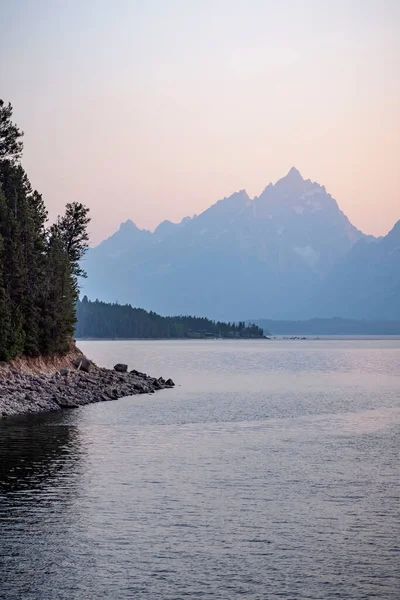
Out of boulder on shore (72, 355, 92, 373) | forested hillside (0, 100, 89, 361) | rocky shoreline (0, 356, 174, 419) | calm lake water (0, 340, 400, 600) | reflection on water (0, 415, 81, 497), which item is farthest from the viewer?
boulder on shore (72, 355, 92, 373)

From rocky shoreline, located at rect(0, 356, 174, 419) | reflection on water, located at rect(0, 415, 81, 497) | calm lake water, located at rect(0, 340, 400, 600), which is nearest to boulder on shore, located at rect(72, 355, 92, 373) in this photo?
rocky shoreline, located at rect(0, 356, 174, 419)

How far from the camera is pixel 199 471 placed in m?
45.9

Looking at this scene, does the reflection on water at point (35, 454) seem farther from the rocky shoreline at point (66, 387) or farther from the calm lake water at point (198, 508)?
the rocky shoreline at point (66, 387)

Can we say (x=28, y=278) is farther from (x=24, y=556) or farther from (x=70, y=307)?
(x=24, y=556)

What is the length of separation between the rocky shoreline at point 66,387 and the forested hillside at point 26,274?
3876 millimetres

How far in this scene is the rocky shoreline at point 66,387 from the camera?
76438mm

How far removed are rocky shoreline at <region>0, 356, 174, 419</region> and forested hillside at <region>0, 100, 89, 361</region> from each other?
3876mm

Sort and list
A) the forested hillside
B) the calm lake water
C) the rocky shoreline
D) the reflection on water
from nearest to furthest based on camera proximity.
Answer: the calm lake water
the reflection on water
the rocky shoreline
the forested hillside

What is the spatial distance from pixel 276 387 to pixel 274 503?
82364 mm

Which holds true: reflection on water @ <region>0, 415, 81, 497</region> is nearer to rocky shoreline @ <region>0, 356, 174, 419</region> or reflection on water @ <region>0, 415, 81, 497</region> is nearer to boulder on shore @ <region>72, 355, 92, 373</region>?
rocky shoreline @ <region>0, 356, 174, 419</region>

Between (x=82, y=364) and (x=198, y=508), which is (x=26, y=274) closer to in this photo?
(x=82, y=364)

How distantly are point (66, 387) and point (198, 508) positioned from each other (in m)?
55.0

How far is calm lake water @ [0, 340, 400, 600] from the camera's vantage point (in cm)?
2680

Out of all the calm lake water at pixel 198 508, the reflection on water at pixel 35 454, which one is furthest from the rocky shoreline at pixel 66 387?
the reflection on water at pixel 35 454
